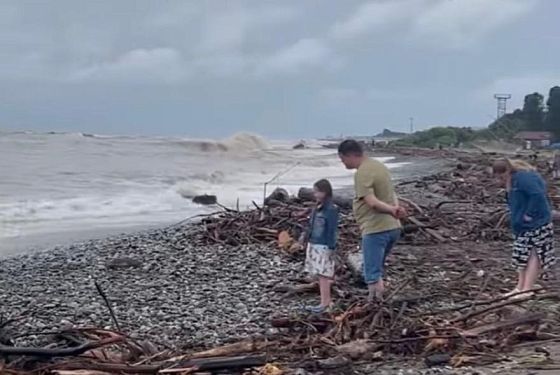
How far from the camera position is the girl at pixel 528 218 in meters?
8.00

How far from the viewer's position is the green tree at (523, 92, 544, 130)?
8651 centimetres

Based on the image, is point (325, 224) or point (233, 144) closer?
point (325, 224)

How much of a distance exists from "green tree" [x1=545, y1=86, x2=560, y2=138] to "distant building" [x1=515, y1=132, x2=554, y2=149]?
2.69m

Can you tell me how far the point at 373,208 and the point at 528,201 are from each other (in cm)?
158

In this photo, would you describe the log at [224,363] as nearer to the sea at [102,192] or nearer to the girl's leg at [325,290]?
the girl's leg at [325,290]

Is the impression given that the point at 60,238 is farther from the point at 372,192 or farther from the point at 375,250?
the point at 372,192

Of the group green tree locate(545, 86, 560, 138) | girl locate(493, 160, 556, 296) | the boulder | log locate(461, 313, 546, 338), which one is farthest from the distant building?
log locate(461, 313, 546, 338)

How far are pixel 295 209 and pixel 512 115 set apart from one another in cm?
8191

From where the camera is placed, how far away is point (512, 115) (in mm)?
92375

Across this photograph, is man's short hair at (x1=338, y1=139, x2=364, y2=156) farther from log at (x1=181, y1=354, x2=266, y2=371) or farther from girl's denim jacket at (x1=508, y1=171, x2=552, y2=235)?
log at (x1=181, y1=354, x2=266, y2=371)

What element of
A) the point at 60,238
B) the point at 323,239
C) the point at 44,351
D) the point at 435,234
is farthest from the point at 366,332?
the point at 60,238

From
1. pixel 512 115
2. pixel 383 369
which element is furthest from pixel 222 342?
pixel 512 115

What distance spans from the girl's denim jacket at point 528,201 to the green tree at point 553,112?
7548cm

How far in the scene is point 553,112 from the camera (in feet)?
270
